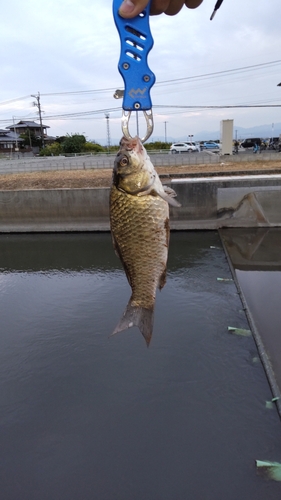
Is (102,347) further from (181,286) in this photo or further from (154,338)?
(181,286)

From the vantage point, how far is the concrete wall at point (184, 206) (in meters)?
11.5

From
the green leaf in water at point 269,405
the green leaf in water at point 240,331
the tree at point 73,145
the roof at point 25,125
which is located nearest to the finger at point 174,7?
the green leaf in water at point 269,405

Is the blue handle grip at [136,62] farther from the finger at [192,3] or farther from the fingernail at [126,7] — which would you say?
the finger at [192,3]

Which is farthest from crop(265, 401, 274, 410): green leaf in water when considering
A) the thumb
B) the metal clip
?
the thumb

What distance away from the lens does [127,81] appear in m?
1.93

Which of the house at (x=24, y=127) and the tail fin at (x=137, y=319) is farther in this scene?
the house at (x=24, y=127)

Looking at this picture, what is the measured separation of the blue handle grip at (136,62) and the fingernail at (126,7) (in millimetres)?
49

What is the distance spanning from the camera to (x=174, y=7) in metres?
2.22

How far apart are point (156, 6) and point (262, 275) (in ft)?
22.3

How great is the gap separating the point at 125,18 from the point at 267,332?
4860 millimetres

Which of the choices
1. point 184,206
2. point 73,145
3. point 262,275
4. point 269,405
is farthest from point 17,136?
point 269,405

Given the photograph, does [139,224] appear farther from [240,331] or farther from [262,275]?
[262,275]

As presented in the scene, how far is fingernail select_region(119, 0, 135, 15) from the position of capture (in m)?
1.78

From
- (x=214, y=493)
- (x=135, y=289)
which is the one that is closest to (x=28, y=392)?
(x=214, y=493)
